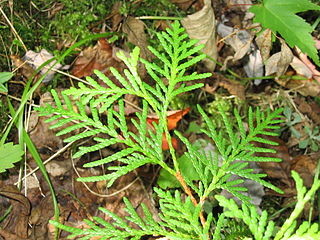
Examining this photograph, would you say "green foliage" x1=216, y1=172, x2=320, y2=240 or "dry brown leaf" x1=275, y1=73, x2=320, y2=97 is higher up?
"green foliage" x1=216, y1=172, x2=320, y2=240

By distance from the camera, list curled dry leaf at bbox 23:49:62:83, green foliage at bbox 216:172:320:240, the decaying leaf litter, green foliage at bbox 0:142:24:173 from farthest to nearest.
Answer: curled dry leaf at bbox 23:49:62:83 < the decaying leaf litter < green foliage at bbox 0:142:24:173 < green foliage at bbox 216:172:320:240

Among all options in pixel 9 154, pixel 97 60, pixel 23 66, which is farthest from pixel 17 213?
pixel 97 60

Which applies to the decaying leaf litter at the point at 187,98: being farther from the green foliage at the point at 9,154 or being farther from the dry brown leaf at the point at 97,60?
the green foliage at the point at 9,154

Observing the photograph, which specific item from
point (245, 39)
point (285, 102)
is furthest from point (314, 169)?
point (245, 39)

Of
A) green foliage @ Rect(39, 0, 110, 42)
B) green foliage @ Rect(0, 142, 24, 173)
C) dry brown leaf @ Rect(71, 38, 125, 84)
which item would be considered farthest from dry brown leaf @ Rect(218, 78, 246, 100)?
green foliage @ Rect(0, 142, 24, 173)

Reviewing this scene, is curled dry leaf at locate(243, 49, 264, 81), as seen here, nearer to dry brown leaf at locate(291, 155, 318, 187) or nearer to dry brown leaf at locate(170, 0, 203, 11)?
dry brown leaf at locate(170, 0, 203, 11)

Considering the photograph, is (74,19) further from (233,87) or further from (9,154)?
(233,87)

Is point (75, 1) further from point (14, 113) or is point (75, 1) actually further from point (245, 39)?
point (245, 39)

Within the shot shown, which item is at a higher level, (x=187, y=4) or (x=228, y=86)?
(x=187, y=4)
